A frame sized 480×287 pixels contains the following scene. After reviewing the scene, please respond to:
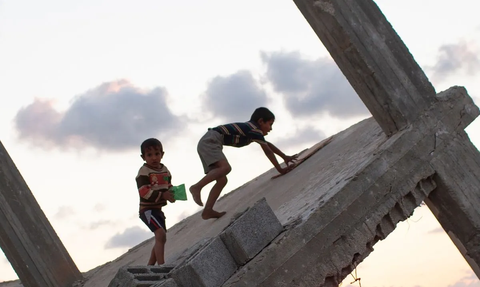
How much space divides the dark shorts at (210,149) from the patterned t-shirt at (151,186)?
54 centimetres

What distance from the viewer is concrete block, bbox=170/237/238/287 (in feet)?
18.2

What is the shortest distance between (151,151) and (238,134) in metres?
1.01

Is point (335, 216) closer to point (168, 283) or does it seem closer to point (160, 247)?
point (168, 283)

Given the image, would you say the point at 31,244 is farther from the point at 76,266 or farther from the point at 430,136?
the point at 430,136

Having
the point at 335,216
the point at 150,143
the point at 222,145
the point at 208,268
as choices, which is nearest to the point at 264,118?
the point at 222,145

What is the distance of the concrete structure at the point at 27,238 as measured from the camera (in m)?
9.46

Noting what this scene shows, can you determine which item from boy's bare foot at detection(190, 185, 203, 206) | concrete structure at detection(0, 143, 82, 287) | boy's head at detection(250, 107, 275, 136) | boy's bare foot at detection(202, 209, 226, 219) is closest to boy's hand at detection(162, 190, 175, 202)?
boy's bare foot at detection(190, 185, 203, 206)

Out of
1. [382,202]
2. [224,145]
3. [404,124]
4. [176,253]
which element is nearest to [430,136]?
[404,124]

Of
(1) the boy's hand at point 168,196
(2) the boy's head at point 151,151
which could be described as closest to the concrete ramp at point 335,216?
(1) the boy's hand at point 168,196

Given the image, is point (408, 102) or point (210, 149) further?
point (210, 149)

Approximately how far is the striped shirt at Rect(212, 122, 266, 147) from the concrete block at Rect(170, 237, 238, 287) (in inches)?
101

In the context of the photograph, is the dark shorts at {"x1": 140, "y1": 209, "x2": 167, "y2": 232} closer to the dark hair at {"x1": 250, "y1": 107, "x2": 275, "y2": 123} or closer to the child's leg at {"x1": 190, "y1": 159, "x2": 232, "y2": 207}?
the child's leg at {"x1": 190, "y1": 159, "x2": 232, "y2": 207}

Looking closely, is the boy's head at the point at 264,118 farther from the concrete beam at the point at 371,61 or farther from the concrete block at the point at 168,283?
the concrete block at the point at 168,283

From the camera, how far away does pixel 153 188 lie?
7578mm
